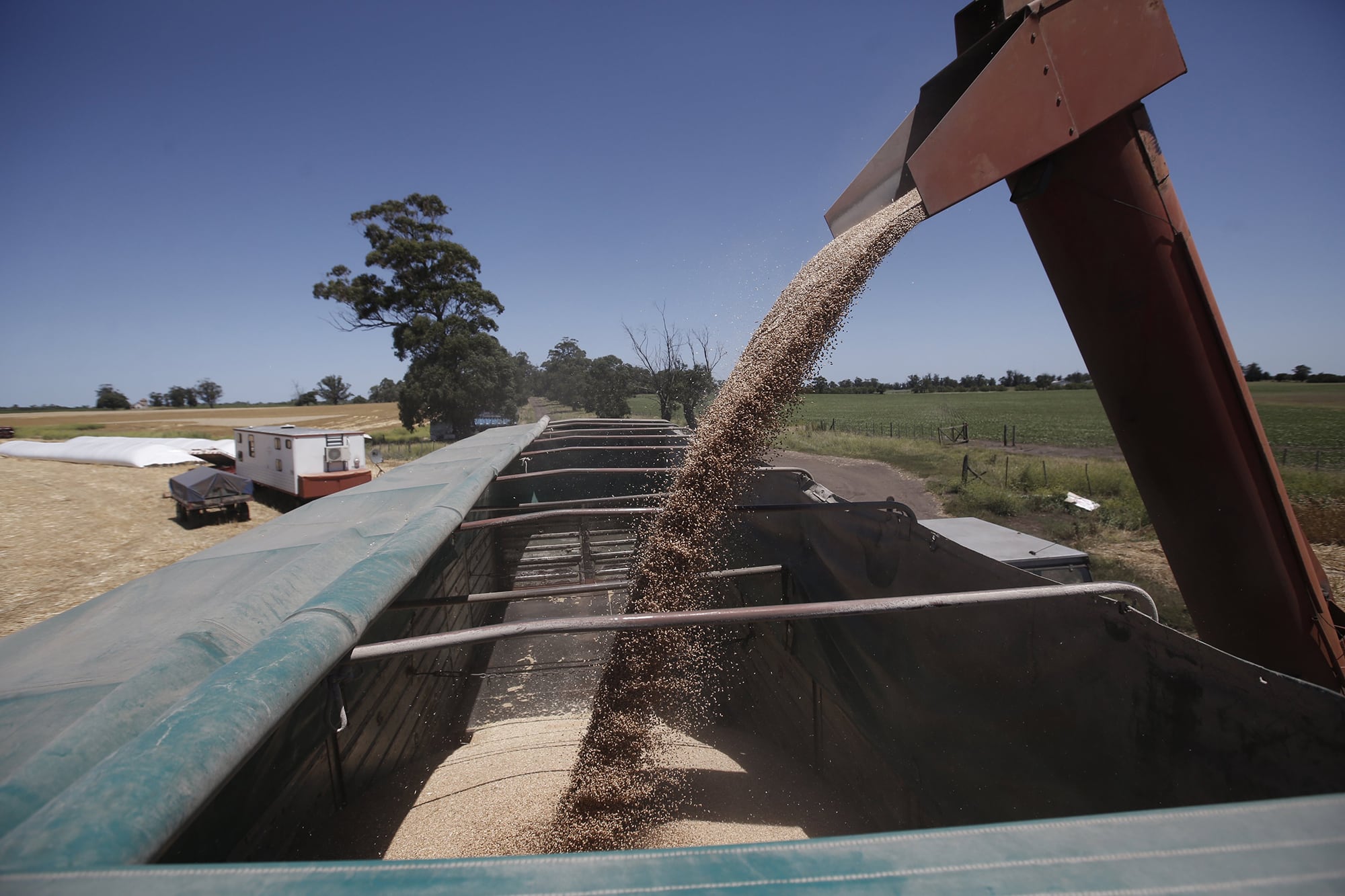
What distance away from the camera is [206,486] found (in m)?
12.7

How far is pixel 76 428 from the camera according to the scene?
32250mm

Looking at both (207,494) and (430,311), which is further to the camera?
(430,311)

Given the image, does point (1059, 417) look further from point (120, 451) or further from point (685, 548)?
point (120, 451)

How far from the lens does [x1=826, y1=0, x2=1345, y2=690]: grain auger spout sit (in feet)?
5.46

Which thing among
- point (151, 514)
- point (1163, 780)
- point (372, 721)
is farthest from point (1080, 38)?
point (151, 514)

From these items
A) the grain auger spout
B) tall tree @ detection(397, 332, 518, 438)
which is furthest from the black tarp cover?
the grain auger spout

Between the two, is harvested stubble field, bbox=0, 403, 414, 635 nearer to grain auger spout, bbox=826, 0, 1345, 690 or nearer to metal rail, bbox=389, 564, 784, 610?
metal rail, bbox=389, 564, 784, 610

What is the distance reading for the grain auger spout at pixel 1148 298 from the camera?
1.67 m

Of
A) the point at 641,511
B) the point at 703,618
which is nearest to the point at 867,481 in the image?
the point at 641,511

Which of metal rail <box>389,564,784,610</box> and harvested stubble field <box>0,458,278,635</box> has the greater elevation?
metal rail <box>389,564,784,610</box>

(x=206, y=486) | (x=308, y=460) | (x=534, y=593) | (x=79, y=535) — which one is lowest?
(x=79, y=535)

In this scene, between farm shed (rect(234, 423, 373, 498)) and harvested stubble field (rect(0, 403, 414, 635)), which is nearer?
harvested stubble field (rect(0, 403, 414, 635))

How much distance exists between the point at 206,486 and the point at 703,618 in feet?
49.8

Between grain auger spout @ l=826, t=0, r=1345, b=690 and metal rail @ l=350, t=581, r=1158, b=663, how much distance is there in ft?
1.39
